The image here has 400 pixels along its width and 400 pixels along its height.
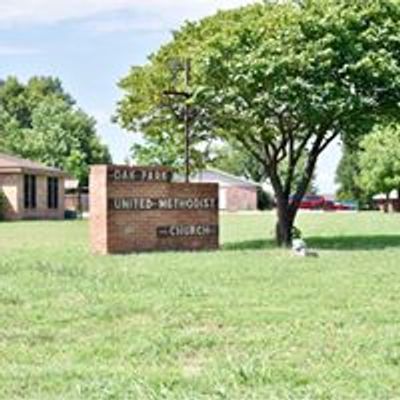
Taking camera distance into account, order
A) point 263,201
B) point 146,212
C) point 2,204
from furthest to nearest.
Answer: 1. point 263,201
2. point 2,204
3. point 146,212

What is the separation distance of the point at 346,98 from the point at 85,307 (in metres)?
10.4

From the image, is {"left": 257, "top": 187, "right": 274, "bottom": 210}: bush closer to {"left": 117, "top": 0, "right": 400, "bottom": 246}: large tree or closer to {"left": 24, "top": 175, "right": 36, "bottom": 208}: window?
{"left": 24, "top": 175, "right": 36, "bottom": 208}: window

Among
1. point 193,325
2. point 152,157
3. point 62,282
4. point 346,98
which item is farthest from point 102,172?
point 152,157

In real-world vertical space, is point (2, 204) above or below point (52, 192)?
below

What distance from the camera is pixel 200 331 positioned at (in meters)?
8.23

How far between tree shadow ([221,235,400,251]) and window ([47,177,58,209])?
78.3 ft

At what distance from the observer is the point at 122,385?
6.15 meters

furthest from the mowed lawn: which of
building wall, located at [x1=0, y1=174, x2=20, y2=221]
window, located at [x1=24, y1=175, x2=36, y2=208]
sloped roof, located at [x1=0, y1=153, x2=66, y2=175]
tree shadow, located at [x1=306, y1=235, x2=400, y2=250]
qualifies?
window, located at [x1=24, y1=175, x2=36, y2=208]

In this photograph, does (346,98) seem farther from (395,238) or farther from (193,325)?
(193,325)

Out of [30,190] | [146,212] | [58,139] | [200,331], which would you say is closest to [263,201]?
[58,139]

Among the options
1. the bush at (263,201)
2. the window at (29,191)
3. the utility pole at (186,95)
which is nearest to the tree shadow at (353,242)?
the utility pole at (186,95)

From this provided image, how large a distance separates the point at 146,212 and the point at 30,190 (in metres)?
26.0

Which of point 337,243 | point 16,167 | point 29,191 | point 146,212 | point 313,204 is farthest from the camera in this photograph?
point 313,204

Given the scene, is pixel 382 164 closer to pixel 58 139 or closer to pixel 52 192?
pixel 58 139
